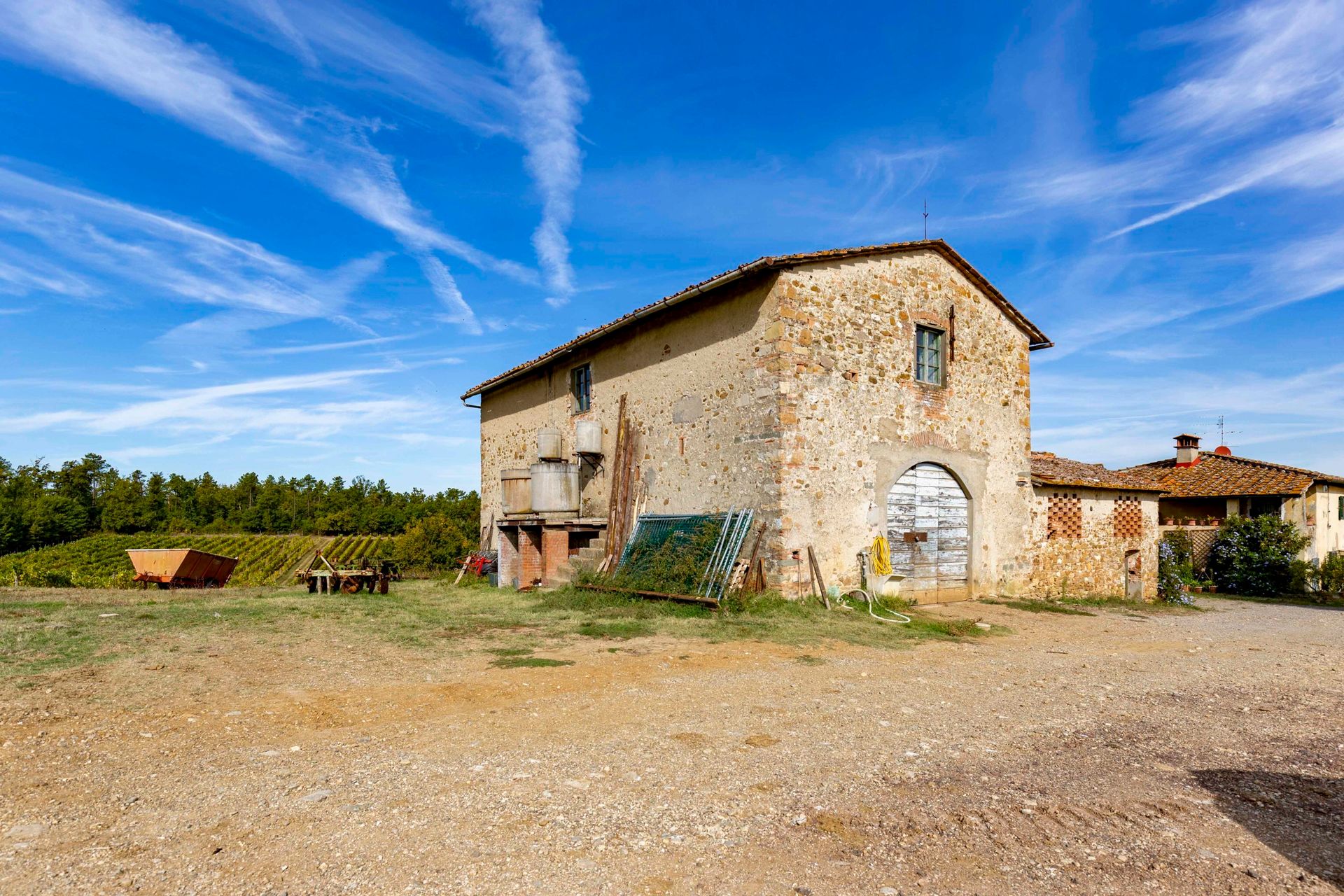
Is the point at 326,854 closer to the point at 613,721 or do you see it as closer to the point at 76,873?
the point at 76,873

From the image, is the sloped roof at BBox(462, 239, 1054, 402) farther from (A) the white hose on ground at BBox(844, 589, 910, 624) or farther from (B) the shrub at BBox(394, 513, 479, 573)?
(B) the shrub at BBox(394, 513, 479, 573)

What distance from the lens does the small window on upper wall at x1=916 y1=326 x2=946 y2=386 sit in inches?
511

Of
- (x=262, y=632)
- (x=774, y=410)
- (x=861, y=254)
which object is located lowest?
(x=262, y=632)

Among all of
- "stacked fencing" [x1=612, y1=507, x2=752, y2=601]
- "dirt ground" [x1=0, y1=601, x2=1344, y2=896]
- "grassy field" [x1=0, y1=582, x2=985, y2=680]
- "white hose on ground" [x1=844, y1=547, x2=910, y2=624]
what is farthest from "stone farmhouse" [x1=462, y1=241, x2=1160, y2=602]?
"dirt ground" [x1=0, y1=601, x2=1344, y2=896]

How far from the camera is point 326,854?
3053mm

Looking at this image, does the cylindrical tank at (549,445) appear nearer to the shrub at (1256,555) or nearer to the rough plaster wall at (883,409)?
the rough plaster wall at (883,409)

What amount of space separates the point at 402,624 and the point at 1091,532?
44.2 ft

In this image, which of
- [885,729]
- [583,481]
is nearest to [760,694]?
[885,729]

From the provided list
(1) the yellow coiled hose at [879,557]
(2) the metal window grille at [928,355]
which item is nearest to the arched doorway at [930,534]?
(1) the yellow coiled hose at [879,557]

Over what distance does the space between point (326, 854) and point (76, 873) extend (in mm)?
901

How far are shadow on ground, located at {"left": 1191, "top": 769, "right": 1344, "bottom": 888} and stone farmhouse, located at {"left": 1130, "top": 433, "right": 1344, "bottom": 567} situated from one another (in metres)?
17.7

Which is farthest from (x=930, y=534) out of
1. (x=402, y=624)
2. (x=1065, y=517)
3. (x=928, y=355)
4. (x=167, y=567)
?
(x=167, y=567)

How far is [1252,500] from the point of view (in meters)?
21.0

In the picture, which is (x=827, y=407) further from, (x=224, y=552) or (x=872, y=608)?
(x=224, y=552)
